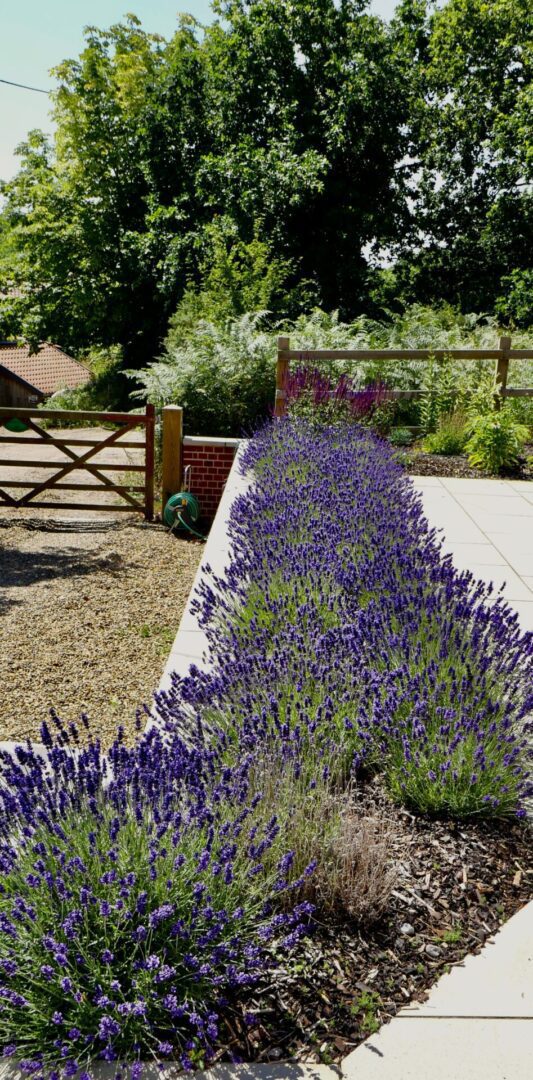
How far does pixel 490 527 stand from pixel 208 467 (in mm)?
3879

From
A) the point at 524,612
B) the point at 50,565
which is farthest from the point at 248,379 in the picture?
the point at 524,612

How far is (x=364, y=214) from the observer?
66.7ft

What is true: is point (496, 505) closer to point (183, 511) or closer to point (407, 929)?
point (183, 511)

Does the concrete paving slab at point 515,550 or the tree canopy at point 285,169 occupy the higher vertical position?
the tree canopy at point 285,169

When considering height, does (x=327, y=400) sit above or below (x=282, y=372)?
below

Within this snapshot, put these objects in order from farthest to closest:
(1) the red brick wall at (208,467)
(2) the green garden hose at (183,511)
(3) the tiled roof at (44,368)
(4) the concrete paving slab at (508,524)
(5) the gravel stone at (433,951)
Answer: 1. (3) the tiled roof at (44,368)
2. (1) the red brick wall at (208,467)
3. (2) the green garden hose at (183,511)
4. (4) the concrete paving slab at (508,524)
5. (5) the gravel stone at (433,951)

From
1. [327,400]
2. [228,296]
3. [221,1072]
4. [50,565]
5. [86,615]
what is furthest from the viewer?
[228,296]

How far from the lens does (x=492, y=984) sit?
2172 millimetres

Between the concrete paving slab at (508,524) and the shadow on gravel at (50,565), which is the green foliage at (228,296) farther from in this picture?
the concrete paving slab at (508,524)

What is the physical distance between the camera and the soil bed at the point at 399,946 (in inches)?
79.2

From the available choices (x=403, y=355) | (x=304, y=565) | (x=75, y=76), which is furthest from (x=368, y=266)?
(x=304, y=565)

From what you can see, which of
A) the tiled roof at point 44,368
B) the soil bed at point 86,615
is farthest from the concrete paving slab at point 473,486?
the tiled roof at point 44,368

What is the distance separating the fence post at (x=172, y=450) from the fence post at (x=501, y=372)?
374 cm

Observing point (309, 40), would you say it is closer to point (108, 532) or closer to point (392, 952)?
point (108, 532)
